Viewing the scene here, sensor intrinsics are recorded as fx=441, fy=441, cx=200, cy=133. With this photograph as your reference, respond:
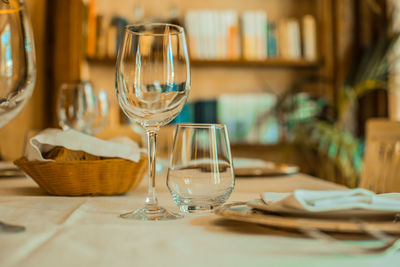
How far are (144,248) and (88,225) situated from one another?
0.12m

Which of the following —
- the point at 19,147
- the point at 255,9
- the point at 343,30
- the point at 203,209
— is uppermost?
the point at 255,9

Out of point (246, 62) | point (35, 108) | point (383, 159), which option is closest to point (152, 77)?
point (383, 159)

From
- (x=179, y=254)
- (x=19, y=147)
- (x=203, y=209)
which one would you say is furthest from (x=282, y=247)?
(x=19, y=147)

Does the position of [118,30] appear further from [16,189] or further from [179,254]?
[179,254]

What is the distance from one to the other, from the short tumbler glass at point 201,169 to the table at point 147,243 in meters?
0.03

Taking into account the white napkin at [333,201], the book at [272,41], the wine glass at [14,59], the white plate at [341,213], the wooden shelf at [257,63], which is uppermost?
the book at [272,41]

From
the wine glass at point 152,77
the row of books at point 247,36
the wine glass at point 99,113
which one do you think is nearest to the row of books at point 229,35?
the row of books at point 247,36

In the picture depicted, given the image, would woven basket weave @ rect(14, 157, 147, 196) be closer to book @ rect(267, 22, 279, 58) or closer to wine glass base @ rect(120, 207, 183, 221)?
wine glass base @ rect(120, 207, 183, 221)

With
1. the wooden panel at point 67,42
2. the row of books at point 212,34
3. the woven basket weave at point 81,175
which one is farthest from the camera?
the row of books at point 212,34

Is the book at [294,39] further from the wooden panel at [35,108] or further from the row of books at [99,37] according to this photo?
the wooden panel at [35,108]

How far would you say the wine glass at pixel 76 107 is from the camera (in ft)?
3.43

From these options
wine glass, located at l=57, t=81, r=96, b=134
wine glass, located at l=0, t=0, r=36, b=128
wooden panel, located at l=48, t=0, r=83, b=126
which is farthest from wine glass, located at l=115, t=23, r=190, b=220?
wooden panel, located at l=48, t=0, r=83, b=126

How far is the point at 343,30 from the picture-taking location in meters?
2.63

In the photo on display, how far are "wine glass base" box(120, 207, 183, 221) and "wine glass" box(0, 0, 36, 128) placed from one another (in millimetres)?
169
